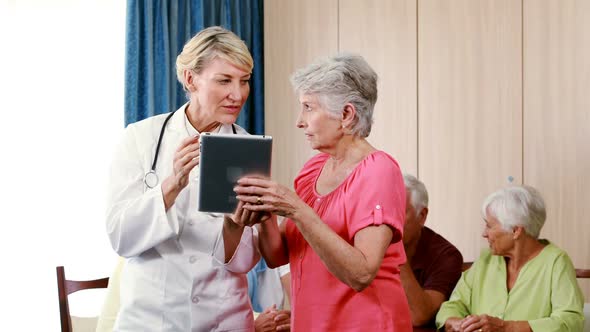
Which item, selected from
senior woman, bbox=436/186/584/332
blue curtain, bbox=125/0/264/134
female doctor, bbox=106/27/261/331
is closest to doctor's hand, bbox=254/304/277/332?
female doctor, bbox=106/27/261/331

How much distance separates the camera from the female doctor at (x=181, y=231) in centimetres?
204

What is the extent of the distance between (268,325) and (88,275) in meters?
1.88

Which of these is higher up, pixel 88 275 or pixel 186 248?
pixel 186 248

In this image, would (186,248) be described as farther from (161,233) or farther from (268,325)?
(268,325)

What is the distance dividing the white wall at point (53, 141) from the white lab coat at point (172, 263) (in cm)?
210

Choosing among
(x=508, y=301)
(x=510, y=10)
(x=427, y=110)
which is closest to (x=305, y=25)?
(x=427, y=110)

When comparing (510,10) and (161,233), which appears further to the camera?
(510,10)

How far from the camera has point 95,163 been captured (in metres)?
4.38

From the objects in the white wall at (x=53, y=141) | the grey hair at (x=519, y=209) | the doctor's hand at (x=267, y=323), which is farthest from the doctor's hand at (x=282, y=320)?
the white wall at (x=53, y=141)

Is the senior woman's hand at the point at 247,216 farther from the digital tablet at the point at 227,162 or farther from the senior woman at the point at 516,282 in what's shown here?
the senior woman at the point at 516,282

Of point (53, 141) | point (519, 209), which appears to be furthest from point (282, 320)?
point (53, 141)

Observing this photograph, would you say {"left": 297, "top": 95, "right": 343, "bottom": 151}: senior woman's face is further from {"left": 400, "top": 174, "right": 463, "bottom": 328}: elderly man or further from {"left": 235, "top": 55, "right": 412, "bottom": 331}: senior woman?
{"left": 400, "top": 174, "right": 463, "bottom": 328}: elderly man

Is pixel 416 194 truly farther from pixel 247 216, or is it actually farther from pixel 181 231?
pixel 247 216

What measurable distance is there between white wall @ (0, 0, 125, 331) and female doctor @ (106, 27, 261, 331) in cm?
209
